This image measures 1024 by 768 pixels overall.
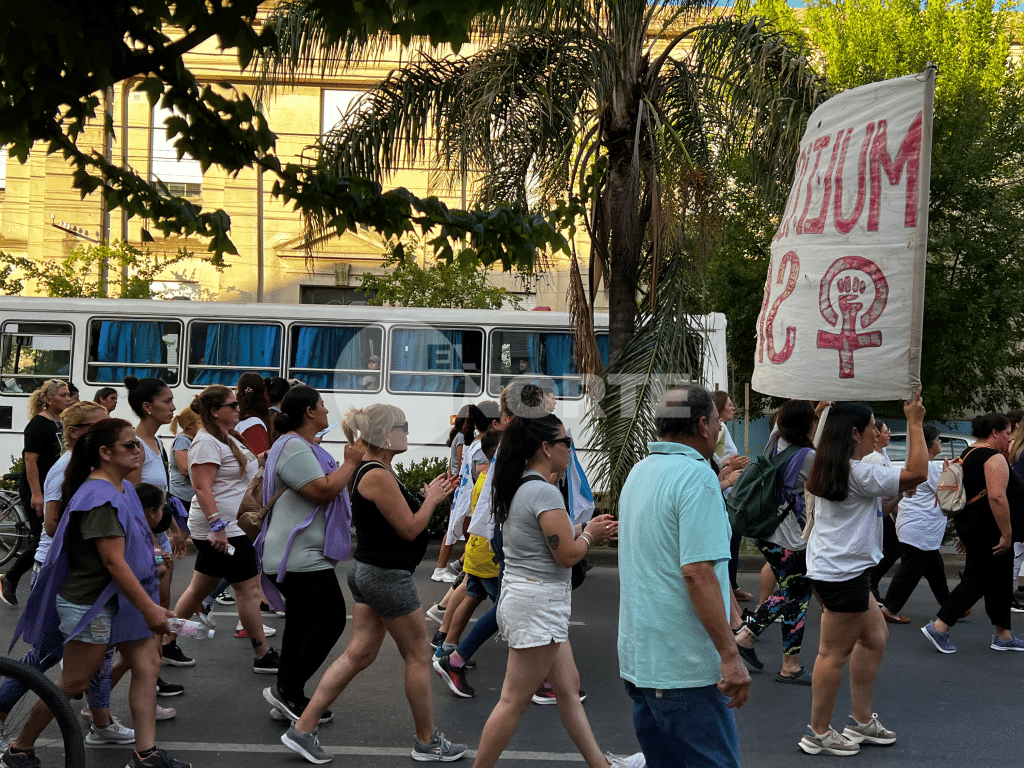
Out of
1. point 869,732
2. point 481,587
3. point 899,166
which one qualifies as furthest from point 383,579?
point 899,166

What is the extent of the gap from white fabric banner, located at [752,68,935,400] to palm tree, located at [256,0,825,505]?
216 inches

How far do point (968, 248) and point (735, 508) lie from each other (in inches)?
545

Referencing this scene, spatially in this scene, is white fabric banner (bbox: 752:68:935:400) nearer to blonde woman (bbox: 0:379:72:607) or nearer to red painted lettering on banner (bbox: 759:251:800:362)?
red painted lettering on banner (bbox: 759:251:800:362)

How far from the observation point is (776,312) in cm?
506

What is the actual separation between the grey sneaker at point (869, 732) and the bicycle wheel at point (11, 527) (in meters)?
7.78

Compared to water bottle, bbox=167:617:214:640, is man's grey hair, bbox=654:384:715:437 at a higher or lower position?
higher

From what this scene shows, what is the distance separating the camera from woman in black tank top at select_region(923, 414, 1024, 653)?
737cm

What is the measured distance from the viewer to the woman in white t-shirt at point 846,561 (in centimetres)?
503

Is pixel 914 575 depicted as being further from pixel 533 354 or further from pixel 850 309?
pixel 533 354

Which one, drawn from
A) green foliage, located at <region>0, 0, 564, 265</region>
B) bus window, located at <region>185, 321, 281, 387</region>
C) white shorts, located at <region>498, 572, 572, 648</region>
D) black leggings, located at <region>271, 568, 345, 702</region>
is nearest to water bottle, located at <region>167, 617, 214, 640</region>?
black leggings, located at <region>271, 568, 345, 702</region>

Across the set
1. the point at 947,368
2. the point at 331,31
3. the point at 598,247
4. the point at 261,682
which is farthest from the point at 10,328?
the point at 947,368

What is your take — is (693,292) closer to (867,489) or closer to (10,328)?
(867,489)

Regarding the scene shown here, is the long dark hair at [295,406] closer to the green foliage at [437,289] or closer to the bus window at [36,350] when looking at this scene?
the bus window at [36,350]

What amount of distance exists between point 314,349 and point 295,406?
1025 centimetres
